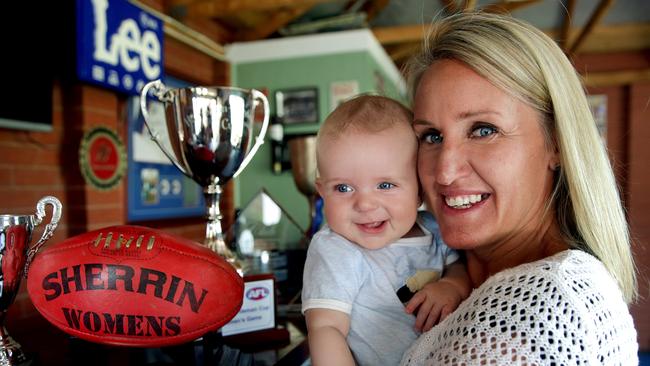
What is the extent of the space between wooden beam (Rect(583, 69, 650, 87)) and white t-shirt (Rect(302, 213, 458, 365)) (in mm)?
5714

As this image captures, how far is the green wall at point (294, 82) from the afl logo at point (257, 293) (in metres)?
2.80

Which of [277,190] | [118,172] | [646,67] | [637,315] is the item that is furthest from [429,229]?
[646,67]

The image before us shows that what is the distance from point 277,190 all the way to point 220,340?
310 cm

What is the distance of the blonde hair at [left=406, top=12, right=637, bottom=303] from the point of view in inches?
31.3

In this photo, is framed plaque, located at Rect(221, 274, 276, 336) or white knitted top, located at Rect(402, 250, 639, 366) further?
framed plaque, located at Rect(221, 274, 276, 336)

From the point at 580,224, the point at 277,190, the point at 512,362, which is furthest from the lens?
the point at 277,190

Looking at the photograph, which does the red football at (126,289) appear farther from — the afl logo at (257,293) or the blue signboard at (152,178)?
the blue signboard at (152,178)

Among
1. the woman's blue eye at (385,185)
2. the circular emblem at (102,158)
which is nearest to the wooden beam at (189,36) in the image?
the circular emblem at (102,158)

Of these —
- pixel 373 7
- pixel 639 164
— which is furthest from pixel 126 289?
pixel 639 164

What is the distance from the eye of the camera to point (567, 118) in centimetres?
80

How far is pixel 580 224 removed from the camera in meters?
0.81

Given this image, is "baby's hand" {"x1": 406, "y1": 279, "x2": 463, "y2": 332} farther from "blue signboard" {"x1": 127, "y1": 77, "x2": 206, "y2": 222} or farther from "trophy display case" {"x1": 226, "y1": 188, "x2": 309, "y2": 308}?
"blue signboard" {"x1": 127, "y1": 77, "x2": 206, "y2": 222}

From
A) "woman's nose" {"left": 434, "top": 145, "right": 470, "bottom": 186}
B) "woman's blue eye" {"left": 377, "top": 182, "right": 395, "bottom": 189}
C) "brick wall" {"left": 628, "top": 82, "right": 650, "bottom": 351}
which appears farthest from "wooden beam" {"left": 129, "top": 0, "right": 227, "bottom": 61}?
"brick wall" {"left": 628, "top": 82, "right": 650, "bottom": 351}

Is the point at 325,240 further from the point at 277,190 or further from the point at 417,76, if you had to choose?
the point at 277,190
